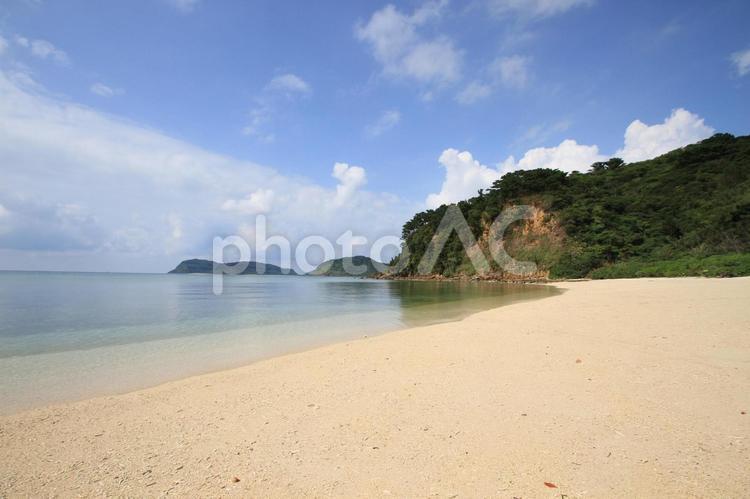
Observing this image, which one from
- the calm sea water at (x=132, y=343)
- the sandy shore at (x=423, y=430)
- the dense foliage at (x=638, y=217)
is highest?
the dense foliage at (x=638, y=217)

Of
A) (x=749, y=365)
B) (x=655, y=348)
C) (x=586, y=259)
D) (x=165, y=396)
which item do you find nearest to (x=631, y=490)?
(x=749, y=365)

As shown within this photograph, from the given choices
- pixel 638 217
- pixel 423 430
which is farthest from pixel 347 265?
pixel 423 430

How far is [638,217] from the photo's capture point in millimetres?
43438

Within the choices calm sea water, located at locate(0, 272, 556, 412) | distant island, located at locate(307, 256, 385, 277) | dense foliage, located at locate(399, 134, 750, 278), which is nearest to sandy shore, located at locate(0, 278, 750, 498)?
calm sea water, located at locate(0, 272, 556, 412)

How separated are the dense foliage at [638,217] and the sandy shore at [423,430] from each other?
25.9 meters

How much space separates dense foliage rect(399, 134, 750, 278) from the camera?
29469 mm

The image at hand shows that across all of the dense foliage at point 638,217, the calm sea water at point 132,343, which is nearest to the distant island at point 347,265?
the dense foliage at point 638,217

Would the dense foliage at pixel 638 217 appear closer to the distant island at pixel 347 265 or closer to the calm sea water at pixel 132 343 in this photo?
the calm sea water at pixel 132 343

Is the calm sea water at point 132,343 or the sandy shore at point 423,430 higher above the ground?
the sandy shore at point 423,430

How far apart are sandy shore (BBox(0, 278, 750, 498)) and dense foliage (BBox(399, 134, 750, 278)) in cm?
2589

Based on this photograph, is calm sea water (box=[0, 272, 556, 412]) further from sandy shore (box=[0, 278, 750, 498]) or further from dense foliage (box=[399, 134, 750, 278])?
dense foliage (box=[399, 134, 750, 278])

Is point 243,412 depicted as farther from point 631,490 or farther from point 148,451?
point 631,490

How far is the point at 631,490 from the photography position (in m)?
2.55

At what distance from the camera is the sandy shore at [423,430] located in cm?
279
